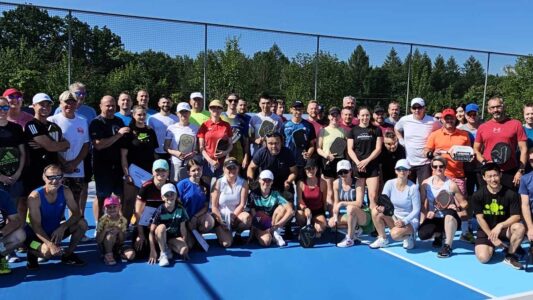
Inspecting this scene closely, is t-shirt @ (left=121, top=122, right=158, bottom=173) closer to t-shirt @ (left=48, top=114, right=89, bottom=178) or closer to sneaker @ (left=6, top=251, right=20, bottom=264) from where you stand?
t-shirt @ (left=48, top=114, right=89, bottom=178)

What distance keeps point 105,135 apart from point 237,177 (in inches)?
67.8

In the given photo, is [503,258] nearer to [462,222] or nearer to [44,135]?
[462,222]

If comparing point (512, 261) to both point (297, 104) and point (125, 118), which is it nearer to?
point (297, 104)

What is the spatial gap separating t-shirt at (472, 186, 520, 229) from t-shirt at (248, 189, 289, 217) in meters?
2.33

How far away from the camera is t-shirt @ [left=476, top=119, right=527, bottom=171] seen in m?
5.75

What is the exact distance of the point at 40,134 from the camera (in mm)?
4805

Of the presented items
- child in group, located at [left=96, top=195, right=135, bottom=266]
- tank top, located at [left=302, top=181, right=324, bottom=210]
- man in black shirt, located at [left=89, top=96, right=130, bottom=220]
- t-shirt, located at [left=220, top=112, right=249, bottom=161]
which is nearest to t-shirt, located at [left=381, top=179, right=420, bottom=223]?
tank top, located at [left=302, top=181, right=324, bottom=210]

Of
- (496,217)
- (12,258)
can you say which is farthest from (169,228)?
(496,217)

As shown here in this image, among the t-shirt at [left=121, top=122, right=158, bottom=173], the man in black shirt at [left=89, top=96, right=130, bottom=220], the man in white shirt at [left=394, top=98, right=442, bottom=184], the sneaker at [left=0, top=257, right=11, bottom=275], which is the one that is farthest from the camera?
the man in white shirt at [left=394, top=98, right=442, bottom=184]

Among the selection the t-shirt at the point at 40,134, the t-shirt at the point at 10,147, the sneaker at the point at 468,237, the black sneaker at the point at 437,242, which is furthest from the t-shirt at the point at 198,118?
the sneaker at the point at 468,237

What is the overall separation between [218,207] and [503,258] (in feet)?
11.7

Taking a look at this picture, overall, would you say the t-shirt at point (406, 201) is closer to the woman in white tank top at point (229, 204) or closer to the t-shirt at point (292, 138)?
the t-shirt at point (292, 138)

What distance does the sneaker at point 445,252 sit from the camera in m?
5.25

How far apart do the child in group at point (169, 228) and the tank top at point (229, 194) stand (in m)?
0.61
